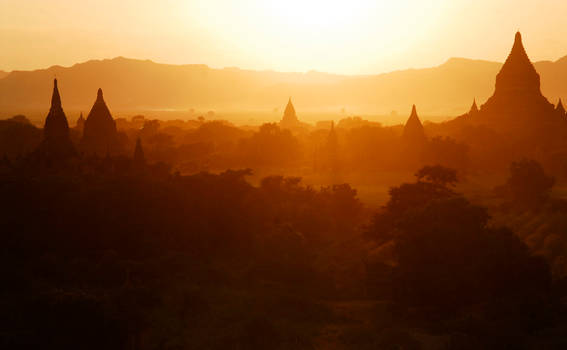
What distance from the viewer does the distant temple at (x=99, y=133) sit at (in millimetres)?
37969

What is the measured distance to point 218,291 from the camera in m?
17.0

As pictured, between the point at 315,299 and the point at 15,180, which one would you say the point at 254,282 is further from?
the point at 15,180

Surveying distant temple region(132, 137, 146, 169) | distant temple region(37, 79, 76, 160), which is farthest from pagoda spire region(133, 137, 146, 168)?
distant temple region(37, 79, 76, 160)

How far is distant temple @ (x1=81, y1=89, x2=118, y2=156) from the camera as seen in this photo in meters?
38.0

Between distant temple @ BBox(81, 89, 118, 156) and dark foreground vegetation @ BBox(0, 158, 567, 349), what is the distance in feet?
46.2

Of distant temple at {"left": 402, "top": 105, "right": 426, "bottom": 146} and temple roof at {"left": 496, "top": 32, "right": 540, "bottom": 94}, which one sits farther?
temple roof at {"left": 496, "top": 32, "right": 540, "bottom": 94}

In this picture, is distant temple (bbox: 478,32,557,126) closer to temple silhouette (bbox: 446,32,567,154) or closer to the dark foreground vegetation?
temple silhouette (bbox: 446,32,567,154)

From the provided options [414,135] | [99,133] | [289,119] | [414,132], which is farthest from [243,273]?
[289,119]

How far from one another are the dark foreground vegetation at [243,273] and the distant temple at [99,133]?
14.1 metres

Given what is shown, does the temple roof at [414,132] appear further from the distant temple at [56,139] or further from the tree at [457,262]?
the tree at [457,262]

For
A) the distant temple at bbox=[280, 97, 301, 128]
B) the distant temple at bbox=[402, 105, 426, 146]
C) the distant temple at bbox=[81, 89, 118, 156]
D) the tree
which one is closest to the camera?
the tree

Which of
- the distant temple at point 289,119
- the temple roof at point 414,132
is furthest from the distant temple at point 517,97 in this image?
the distant temple at point 289,119

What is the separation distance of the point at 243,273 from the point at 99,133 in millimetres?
23316

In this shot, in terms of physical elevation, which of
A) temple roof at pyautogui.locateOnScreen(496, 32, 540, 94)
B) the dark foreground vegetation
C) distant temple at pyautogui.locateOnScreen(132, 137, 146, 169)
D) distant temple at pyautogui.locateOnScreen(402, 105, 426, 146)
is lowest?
the dark foreground vegetation
